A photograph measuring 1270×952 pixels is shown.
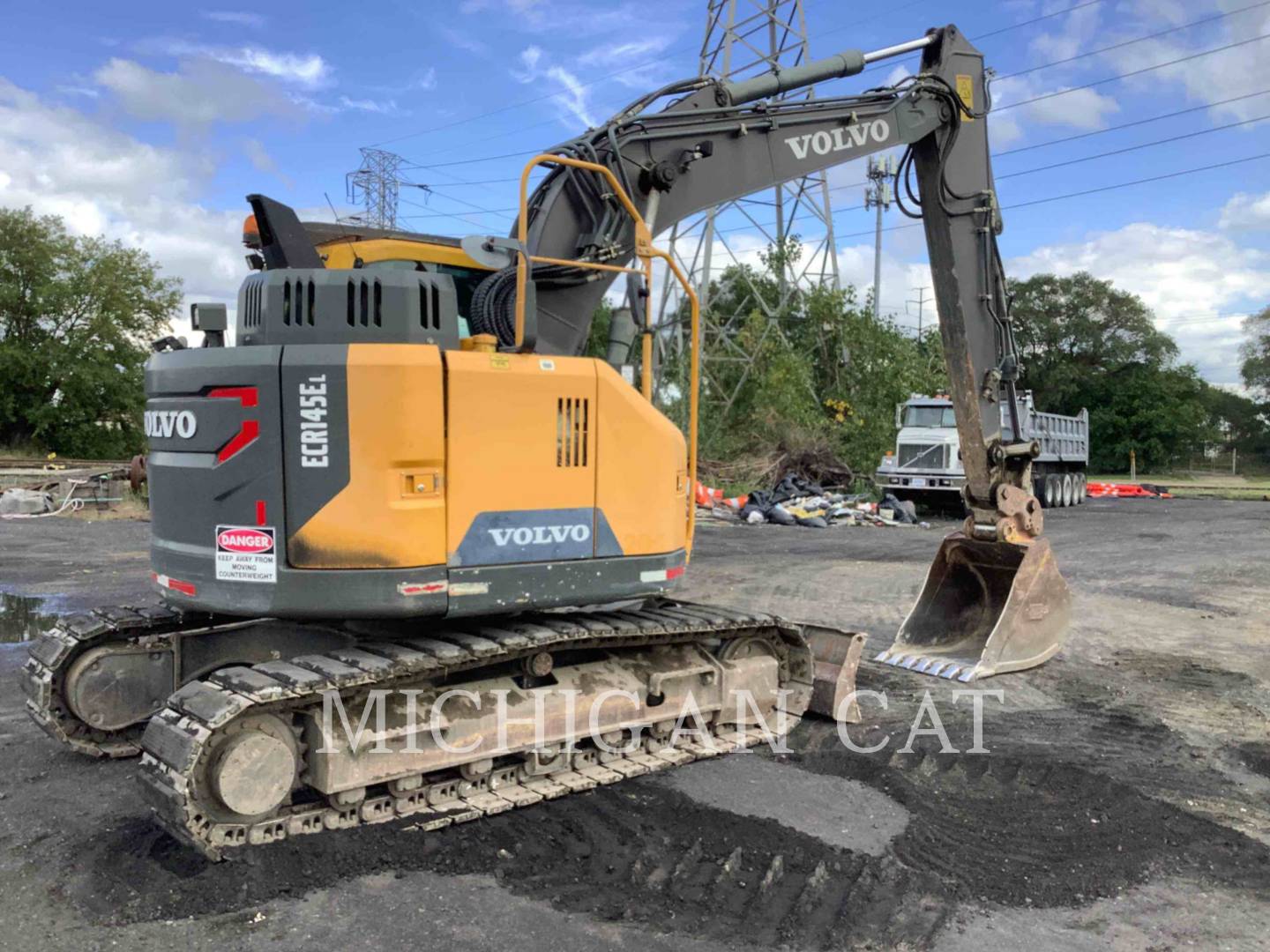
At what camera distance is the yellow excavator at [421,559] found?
13.8 ft

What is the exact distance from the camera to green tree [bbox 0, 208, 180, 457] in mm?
35031

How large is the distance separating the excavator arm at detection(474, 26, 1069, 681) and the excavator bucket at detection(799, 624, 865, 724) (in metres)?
1.29

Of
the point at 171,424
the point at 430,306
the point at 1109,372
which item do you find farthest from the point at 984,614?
the point at 1109,372

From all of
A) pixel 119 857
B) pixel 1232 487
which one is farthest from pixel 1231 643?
pixel 1232 487

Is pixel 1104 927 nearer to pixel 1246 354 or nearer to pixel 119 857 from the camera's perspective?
pixel 119 857

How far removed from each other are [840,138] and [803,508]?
13205 mm

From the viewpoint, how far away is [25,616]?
9.28 m

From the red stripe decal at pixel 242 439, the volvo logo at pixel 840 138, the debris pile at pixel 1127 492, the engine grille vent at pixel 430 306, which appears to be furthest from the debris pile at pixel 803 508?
the red stripe decal at pixel 242 439

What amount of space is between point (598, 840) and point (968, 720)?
9.63 ft

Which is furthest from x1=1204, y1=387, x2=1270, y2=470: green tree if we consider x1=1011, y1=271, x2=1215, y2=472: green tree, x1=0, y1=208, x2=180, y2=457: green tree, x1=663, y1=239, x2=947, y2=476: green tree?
x1=0, y1=208, x2=180, y2=457: green tree

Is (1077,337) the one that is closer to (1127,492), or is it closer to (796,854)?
(1127,492)

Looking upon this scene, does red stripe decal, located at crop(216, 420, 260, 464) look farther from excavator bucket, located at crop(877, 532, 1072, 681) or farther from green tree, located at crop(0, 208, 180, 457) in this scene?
green tree, located at crop(0, 208, 180, 457)

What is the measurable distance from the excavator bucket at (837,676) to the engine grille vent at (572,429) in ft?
7.72

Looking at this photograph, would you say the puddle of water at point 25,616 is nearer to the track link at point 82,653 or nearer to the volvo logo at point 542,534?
the track link at point 82,653
